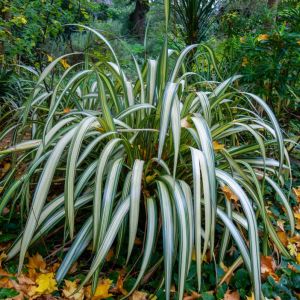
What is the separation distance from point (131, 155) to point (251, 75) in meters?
1.19

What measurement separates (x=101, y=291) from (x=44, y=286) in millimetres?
217

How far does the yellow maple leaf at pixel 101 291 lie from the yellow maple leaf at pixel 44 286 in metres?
0.13

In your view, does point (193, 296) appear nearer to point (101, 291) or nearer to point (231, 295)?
point (231, 295)

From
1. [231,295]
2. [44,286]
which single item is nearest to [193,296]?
[231,295]

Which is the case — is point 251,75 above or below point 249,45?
below

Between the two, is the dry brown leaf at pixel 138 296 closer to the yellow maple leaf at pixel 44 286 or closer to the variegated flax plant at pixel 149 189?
the variegated flax plant at pixel 149 189

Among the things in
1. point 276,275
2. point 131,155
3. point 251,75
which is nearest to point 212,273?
point 276,275

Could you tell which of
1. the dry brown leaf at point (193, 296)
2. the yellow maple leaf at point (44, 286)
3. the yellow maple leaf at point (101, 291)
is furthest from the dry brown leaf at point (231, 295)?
the yellow maple leaf at point (44, 286)

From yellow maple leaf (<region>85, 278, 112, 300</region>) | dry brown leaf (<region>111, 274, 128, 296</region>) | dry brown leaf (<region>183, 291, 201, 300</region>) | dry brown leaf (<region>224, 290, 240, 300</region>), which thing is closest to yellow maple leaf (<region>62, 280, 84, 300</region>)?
yellow maple leaf (<region>85, 278, 112, 300</region>)

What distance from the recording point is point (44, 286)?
1346 millimetres

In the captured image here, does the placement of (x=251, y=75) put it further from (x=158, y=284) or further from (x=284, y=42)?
(x=158, y=284)

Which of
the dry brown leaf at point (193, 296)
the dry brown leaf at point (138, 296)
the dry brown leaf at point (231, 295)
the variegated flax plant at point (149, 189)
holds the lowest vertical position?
the dry brown leaf at point (231, 295)

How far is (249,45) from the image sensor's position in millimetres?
2342

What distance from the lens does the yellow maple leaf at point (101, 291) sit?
4.40 ft
